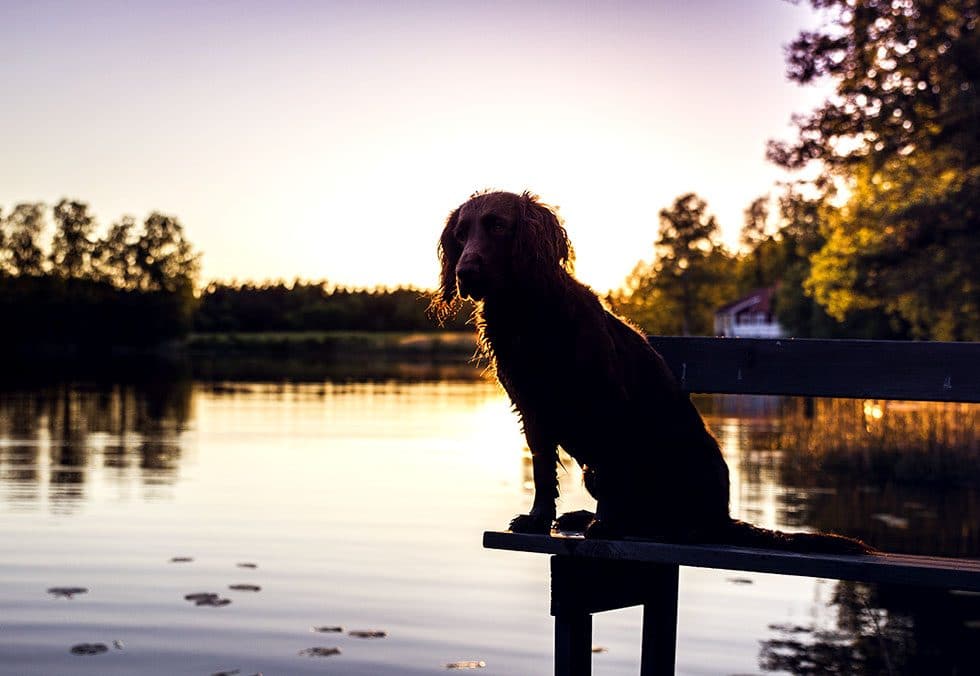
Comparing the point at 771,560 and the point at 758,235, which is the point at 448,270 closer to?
the point at 771,560

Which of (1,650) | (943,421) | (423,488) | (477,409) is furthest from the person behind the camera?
(477,409)

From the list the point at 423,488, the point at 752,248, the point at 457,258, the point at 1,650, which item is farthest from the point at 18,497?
the point at 752,248

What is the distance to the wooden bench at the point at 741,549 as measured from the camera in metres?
3.92

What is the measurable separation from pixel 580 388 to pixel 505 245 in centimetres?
54

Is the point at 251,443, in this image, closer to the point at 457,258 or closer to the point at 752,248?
the point at 457,258

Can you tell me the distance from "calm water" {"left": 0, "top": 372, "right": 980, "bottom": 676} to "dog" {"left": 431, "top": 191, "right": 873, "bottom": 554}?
417cm

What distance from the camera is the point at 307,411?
34812mm

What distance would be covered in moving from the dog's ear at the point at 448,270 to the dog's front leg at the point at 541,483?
0.48 metres

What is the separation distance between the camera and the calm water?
28.2 ft

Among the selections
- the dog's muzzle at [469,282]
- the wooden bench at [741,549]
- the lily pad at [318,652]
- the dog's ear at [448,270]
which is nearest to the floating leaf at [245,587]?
the lily pad at [318,652]

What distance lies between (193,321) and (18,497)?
12315 centimetres

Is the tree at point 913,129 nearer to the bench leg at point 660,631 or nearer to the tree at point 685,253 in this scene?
the bench leg at point 660,631

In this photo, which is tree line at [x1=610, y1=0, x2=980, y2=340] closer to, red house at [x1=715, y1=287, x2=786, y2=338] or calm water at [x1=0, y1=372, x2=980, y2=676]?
calm water at [x1=0, y1=372, x2=980, y2=676]

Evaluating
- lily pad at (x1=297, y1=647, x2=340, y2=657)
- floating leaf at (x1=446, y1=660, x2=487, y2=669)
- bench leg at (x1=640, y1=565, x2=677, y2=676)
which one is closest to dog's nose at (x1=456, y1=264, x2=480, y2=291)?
bench leg at (x1=640, y1=565, x2=677, y2=676)
